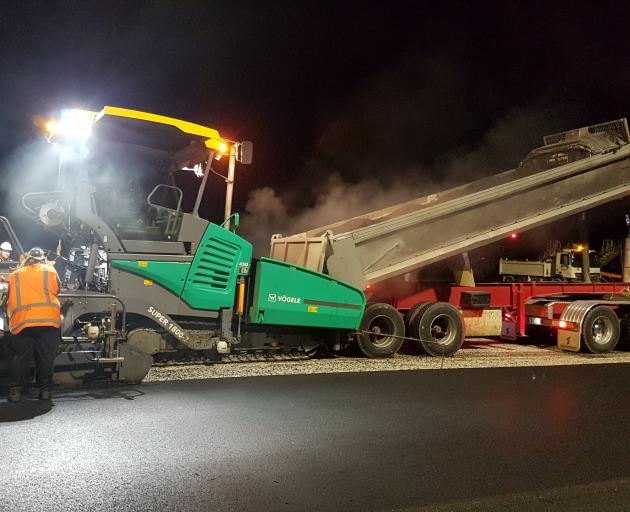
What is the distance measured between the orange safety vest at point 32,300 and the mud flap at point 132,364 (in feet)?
2.51

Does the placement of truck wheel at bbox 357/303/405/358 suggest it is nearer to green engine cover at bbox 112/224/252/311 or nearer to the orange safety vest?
green engine cover at bbox 112/224/252/311

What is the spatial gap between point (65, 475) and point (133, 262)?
3.18m

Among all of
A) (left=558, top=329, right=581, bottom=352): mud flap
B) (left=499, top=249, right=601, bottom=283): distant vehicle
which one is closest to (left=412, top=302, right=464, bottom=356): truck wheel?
(left=499, top=249, right=601, bottom=283): distant vehicle

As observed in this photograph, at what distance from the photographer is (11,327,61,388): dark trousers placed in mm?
5289

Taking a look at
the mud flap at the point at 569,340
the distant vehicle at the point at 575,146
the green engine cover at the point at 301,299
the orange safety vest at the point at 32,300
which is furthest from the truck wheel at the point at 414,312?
the orange safety vest at the point at 32,300

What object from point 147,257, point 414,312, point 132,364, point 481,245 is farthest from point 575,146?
point 132,364

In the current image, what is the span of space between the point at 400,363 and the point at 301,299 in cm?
172

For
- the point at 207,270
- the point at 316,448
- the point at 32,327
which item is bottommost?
the point at 316,448

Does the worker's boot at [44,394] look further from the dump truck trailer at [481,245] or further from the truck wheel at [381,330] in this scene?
the truck wheel at [381,330]

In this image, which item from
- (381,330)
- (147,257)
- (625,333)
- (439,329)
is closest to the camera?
(147,257)

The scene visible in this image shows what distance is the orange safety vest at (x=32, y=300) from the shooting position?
210 inches

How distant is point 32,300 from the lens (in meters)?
5.38

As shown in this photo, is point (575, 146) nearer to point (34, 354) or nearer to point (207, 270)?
point (207, 270)

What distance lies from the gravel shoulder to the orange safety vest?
1411mm
